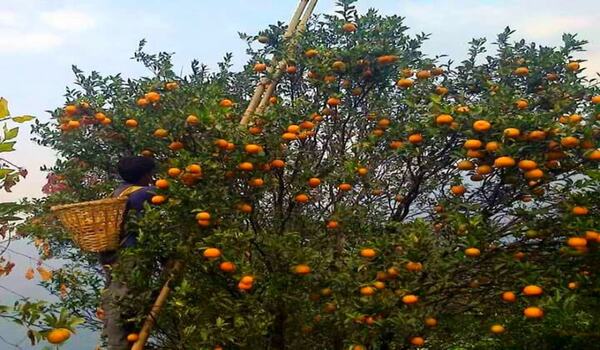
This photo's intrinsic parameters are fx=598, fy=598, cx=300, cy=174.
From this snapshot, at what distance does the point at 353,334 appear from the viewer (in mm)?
3738

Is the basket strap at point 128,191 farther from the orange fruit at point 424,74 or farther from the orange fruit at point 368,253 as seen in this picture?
the orange fruit at point 424,74

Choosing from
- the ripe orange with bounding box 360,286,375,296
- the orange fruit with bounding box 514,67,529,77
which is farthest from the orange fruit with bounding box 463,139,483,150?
the orange fruit with bounding box 514,67,529,77

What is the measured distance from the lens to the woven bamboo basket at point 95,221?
3.74m

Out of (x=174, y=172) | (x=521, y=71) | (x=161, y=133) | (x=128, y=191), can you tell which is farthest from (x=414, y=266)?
(x=521, y=71)

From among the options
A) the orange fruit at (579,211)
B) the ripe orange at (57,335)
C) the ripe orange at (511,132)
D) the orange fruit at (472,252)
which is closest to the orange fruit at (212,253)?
the orange fruit at (472,252)

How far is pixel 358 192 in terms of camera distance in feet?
15.9

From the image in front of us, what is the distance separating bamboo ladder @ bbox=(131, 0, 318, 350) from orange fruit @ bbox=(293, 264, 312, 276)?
2.54 ft

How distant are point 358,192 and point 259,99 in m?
1.09

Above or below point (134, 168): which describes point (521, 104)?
above

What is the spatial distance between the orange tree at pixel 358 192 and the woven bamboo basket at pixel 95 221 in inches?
9.9

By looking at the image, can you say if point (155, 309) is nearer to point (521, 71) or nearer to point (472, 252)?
point (472, 252)

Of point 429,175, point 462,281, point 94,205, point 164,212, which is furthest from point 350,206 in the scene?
point 94,205

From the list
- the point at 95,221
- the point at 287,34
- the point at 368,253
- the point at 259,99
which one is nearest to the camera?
the point at 368,253

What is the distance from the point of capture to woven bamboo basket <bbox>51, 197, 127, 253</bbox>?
374 centimetres
